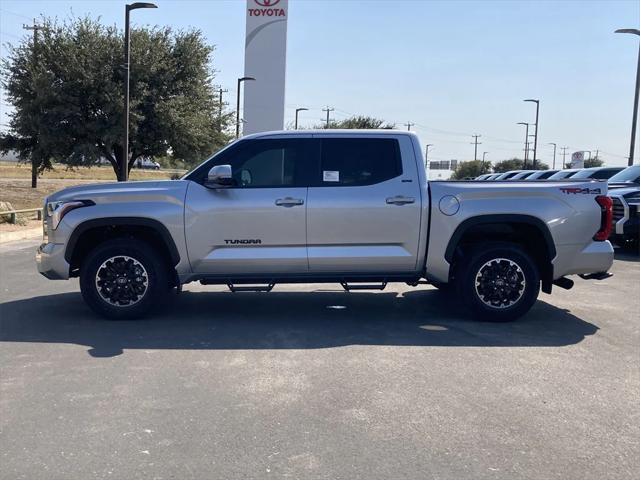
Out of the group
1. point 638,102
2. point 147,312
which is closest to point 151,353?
point 147,312

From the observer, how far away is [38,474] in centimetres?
348

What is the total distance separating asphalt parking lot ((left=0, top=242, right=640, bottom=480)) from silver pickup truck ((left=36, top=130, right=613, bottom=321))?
1.67 ft

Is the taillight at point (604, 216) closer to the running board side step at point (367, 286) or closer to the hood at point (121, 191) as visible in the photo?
the running board side step at point (367, 286)

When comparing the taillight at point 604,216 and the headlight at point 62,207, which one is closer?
the headlight at point 62,207

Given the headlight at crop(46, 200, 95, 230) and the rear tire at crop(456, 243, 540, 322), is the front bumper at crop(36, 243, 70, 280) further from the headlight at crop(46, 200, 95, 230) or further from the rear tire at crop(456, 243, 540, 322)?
the rear tire at crop(456, 243, 540, 322)

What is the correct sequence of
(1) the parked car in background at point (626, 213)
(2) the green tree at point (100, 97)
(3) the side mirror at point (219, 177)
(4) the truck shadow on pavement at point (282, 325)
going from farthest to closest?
(2) the green tree at point (100, 97) → (1) the parked car in background at point (626, 213) → (3) the side mirror at point (219, 177) → (4) the truck shadow on pavement at point (282, 325)

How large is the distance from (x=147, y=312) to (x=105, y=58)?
22.0 meters

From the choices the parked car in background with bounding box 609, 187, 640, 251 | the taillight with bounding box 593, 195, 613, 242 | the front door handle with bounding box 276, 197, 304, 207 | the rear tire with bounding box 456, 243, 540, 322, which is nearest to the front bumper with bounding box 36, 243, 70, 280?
the front door handle with bounding box 276, 197, 304, 207

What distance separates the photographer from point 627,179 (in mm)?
15500

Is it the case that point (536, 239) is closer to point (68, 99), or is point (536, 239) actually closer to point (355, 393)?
point (355, 393)

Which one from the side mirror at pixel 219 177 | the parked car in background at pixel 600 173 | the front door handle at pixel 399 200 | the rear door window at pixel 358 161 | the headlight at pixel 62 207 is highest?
the parked car in background at pixel 600 173

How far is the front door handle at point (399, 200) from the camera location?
22.4ft

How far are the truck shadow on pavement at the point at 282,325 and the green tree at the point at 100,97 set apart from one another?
18998 millimetres

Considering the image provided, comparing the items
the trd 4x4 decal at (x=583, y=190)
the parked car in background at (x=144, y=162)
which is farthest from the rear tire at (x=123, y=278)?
the parked car in background at (x=144, y=162)
